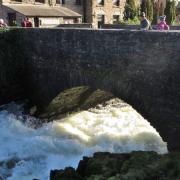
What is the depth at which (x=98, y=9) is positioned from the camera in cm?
3766

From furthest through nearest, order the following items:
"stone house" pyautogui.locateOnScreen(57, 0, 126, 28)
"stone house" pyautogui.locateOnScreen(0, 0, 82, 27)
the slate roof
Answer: "stone house" pyautogui.locateOnScreen(57, 0, 126, 28) < the slate roof < "stone house" pyautogui.locateOnScreen(0, 0, 82, 27)

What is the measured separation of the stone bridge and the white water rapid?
1.53 metres

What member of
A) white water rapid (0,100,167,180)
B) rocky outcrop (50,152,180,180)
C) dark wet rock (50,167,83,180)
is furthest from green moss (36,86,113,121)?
dark wet rock (50,167,83,180)

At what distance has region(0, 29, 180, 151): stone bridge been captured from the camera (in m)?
13.9

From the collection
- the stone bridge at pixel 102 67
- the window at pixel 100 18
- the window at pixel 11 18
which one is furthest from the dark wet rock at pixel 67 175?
the window at pixel 100 18

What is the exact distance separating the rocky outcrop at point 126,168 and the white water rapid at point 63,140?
2.72m

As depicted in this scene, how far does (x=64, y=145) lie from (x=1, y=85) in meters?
4.94

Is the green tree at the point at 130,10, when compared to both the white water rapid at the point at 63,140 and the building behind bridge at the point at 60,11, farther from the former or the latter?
the white water rapid at the point at 63,140

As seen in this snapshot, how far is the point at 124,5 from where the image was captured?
1598 inches

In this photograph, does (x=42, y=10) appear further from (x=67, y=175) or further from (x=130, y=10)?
(x=67, y=175)

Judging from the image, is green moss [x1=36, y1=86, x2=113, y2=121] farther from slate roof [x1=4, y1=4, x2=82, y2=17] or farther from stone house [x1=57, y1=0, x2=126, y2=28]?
stone house [x1=57, y1=0, x2=126, y2=28]

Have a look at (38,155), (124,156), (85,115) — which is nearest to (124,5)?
(85,115)

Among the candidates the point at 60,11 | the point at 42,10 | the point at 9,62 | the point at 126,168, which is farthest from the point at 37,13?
the point at 126,168

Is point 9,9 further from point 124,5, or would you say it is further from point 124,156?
point 124,156
